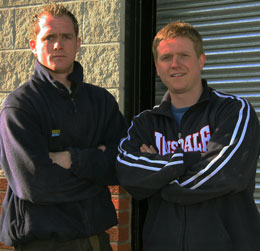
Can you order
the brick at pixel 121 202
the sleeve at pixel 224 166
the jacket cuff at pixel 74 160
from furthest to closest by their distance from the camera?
the brick at pixel 121 202 < the jacket cuff at pixel 74 160 < the sleeve at pixel 224 166

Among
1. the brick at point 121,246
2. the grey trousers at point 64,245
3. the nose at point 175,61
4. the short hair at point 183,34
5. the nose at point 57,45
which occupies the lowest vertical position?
the brick at point 121,246

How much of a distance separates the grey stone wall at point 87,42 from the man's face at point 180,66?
4.15 ft

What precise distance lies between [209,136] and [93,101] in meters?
0.89

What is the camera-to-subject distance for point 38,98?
2951mm

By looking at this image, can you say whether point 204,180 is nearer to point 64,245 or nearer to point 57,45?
point 64,245

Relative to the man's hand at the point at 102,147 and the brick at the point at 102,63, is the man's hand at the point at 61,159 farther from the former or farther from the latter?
the brick at the point at 102,63

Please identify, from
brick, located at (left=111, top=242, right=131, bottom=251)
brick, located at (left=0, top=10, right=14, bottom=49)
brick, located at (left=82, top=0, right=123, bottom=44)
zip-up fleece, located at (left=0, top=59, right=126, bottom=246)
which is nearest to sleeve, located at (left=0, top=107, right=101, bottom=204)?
zip-up fleece, located at (left=0, top=59, right=126, bottom=246)

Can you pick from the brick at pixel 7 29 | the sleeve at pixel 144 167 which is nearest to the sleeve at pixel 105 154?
the sleeve at pixel 144 167

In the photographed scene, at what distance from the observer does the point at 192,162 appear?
2.74 metres

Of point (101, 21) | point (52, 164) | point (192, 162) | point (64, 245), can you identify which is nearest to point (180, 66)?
point (192, 162)

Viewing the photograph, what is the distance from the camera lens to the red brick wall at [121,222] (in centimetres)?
414

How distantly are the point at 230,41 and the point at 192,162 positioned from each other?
192 centimetres

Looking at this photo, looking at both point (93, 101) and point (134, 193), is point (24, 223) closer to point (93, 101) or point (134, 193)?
point (134, 193)

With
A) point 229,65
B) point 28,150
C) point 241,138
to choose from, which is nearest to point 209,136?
point 241,138
